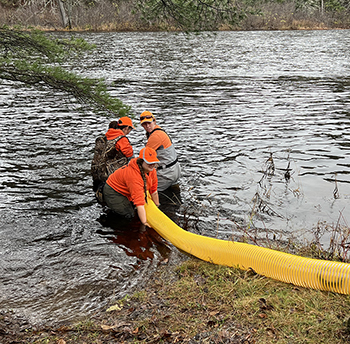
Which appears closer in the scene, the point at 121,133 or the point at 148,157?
the point at 148,157

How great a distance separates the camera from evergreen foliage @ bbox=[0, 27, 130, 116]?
22.9 ft

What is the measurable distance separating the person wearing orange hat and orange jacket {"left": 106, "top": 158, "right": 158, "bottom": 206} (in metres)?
1.26

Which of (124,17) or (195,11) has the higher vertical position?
(124,17)

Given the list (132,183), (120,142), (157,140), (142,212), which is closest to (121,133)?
(120,142)

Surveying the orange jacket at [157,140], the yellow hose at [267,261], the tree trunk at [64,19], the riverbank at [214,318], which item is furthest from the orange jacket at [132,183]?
the tree trunk at [64,19]

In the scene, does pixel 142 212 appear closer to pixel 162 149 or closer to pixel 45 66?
pixel 162 149

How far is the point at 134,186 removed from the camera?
6945mm

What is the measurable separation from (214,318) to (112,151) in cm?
527

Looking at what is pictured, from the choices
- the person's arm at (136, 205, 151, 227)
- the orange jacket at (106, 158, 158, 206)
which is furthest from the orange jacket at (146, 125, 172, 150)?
the person's arm at (136, 205, 151, 227)

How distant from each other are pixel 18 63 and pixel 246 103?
1131 cm

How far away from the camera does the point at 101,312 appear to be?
4883 millimetres

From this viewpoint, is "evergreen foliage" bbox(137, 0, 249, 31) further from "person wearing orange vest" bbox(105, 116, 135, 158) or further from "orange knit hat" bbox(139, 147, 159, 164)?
"orange knit hat" bbox(139, 147, 159, 164)

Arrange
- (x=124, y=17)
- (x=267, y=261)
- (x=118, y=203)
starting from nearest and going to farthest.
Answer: (x=267, y=261)
(x=118, y=203)
(x=124, y=17)

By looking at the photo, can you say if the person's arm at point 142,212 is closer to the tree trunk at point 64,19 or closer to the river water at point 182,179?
the river water at point 182,179
